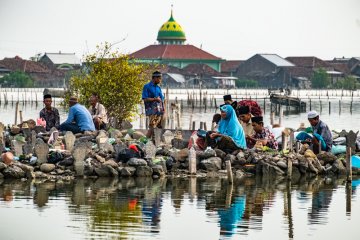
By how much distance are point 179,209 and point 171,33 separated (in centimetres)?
10955

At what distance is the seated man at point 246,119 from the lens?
19.9 meters

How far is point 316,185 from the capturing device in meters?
18.0

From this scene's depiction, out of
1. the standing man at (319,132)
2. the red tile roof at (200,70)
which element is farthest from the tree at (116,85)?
the red tile roof at (200,70)

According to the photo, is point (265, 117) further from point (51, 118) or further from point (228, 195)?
point (228, 195)

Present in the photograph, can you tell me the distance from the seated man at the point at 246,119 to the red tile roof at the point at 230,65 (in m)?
99.6

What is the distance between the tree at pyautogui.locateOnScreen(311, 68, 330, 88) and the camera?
11525cm

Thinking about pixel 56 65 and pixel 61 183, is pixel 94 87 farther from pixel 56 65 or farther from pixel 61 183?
pixel 56 65

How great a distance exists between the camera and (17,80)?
10088 cm

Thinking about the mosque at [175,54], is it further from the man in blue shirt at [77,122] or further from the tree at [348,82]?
the man in blue shirt at [77,122]

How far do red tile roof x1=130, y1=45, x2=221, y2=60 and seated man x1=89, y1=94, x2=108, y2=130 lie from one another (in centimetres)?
9397

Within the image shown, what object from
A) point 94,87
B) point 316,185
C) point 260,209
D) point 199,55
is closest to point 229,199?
point 260,209

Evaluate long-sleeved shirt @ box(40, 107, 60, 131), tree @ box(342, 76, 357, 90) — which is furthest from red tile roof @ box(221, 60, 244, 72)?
long-sleeved shirt @ box(40, 107, 60, 131)

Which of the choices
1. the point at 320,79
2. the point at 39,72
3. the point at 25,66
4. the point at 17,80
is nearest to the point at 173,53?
the point at 320,79

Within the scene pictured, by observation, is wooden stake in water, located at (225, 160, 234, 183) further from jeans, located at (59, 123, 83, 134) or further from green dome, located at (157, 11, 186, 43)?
green dome, located at (157, 11, 186, 43)
